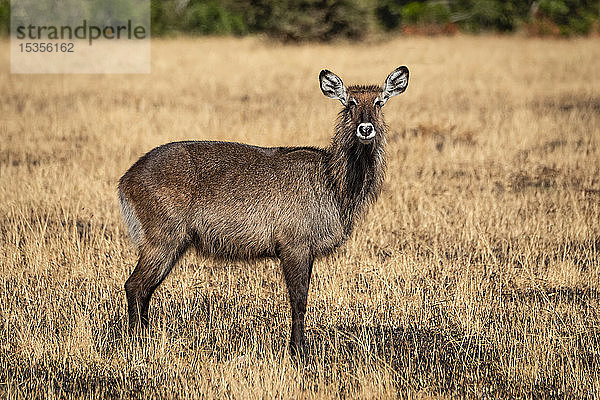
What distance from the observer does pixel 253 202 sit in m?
5.18

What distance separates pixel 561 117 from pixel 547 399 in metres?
9.12

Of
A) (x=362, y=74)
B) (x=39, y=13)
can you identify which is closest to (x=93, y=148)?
(x=362, y=74)

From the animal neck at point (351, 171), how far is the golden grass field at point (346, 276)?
0.85 metres

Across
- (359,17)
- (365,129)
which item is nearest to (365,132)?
(365,129)

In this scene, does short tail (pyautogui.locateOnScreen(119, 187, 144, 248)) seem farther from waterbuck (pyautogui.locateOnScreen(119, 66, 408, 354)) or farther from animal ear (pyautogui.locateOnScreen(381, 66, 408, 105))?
animal ear (pyautogui.locateOnScreen(381, 66, 408, 105))

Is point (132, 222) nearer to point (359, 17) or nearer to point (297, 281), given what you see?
point (297, 281)

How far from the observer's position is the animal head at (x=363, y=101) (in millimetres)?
4977

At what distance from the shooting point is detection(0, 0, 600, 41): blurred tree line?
28469 millimetres

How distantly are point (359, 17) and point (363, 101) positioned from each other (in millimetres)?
24394

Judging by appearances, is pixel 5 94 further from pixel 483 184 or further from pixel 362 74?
pixel 483 184

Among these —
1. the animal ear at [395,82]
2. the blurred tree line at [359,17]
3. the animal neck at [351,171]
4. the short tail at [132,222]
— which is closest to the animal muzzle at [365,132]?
the animal neck at [351,171]

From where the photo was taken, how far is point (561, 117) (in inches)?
507

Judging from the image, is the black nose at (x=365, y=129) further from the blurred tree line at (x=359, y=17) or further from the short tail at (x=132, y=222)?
the blurred tree line at (x=359, y=17)

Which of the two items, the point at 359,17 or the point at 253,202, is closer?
the point at 253,202
